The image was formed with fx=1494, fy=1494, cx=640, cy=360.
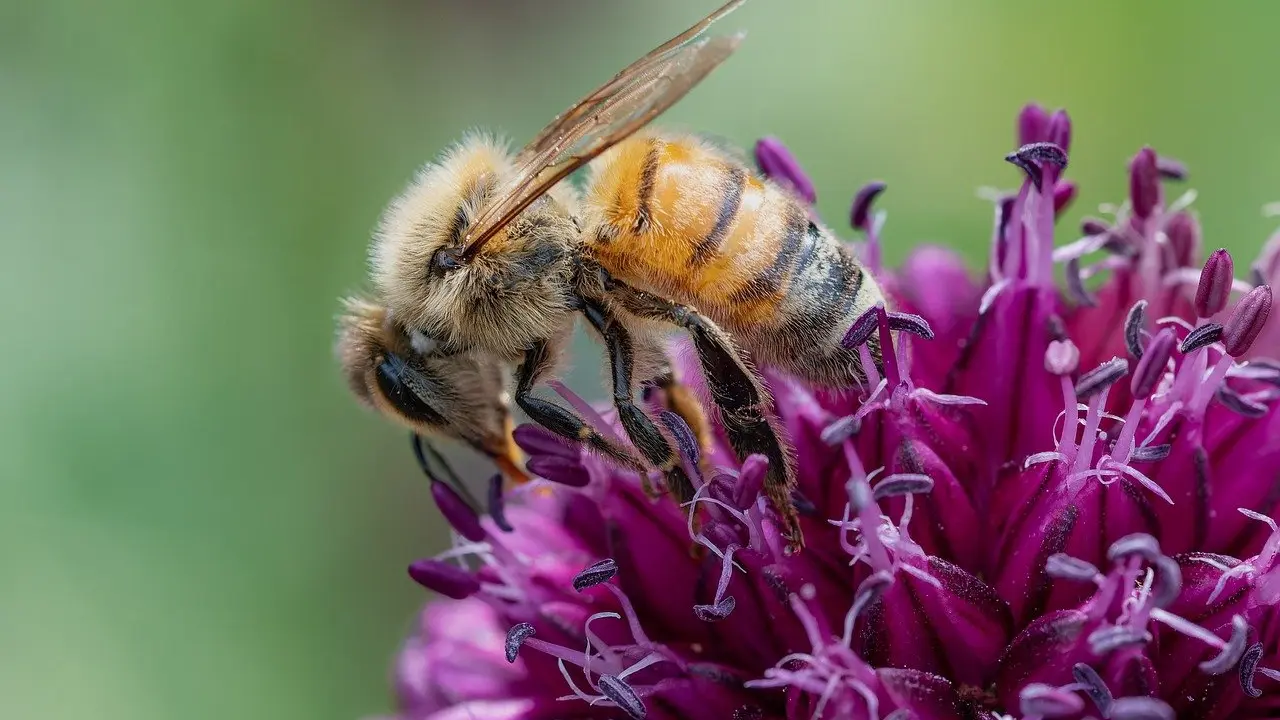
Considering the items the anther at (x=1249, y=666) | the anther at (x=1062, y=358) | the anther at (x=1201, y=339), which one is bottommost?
the anther at (x=1249, y=666)

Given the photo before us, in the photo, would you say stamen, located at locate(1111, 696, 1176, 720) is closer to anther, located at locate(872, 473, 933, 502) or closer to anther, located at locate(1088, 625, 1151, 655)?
anther, located at locate(1088, 625, 1151, 655)

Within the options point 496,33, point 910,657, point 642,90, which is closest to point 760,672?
point 910,657

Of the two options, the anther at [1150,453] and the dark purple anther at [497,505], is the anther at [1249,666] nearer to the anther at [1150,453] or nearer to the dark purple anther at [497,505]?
the anther at [1150,453]

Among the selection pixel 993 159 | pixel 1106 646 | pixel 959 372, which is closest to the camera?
pixel 1106 646

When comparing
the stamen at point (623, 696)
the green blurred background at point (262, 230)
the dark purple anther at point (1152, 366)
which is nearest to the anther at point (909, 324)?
the dark purple anther at point (1152, 366)

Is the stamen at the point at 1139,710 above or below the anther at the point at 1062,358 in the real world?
below

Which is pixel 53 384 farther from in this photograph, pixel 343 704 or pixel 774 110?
pixel 774 110
